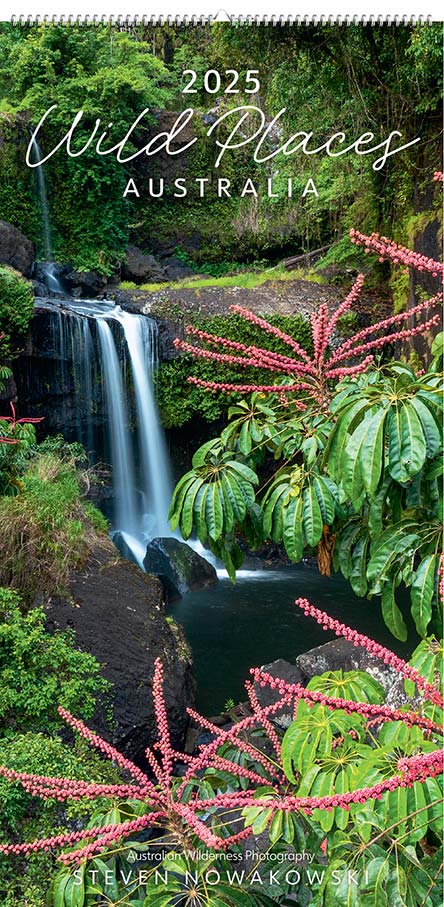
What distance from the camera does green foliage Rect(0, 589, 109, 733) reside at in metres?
4.09

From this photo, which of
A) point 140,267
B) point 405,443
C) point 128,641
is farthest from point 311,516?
point 140,267

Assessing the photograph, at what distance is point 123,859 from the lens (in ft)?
5.58

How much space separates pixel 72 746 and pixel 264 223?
38.7ft

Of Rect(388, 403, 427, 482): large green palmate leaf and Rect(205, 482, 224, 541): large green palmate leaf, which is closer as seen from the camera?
Rect(388, 403, 427, 482): large green palmate leaf

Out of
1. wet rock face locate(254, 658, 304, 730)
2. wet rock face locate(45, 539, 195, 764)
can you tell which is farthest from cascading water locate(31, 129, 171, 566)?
wet rock face locate(254, 658, 304, 730)

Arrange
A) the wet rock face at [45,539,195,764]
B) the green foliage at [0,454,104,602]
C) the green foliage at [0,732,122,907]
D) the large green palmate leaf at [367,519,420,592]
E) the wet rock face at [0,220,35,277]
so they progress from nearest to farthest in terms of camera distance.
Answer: the large green palmate leaf at [367,519,420,592] → the green foliage at [0,732,122,907] → the wet rock face at [45,539,195,764] → the green foliage at [0,454,104,602] → the wet rock face at [0,220,35,277]

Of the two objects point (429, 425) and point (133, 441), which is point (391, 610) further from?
point (133, 441)

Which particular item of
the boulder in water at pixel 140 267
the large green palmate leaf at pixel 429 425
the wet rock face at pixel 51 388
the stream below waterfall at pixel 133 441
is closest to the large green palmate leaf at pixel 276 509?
the large green palmate leaf at pixel 429 425

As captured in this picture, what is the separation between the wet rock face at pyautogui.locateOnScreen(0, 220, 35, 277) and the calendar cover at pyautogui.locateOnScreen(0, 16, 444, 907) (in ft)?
0.11

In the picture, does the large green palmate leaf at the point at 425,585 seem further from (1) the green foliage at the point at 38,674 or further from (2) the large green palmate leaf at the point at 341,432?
(1) the green foliage at the point at 38,674

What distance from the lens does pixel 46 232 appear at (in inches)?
508

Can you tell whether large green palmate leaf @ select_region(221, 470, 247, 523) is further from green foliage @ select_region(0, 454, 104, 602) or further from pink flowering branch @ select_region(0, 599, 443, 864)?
green foliage @ select_region(0, 454, 104, 602)

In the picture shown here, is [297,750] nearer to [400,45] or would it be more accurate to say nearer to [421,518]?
[421,518]

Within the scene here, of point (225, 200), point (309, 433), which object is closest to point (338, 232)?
point (225, 200)
